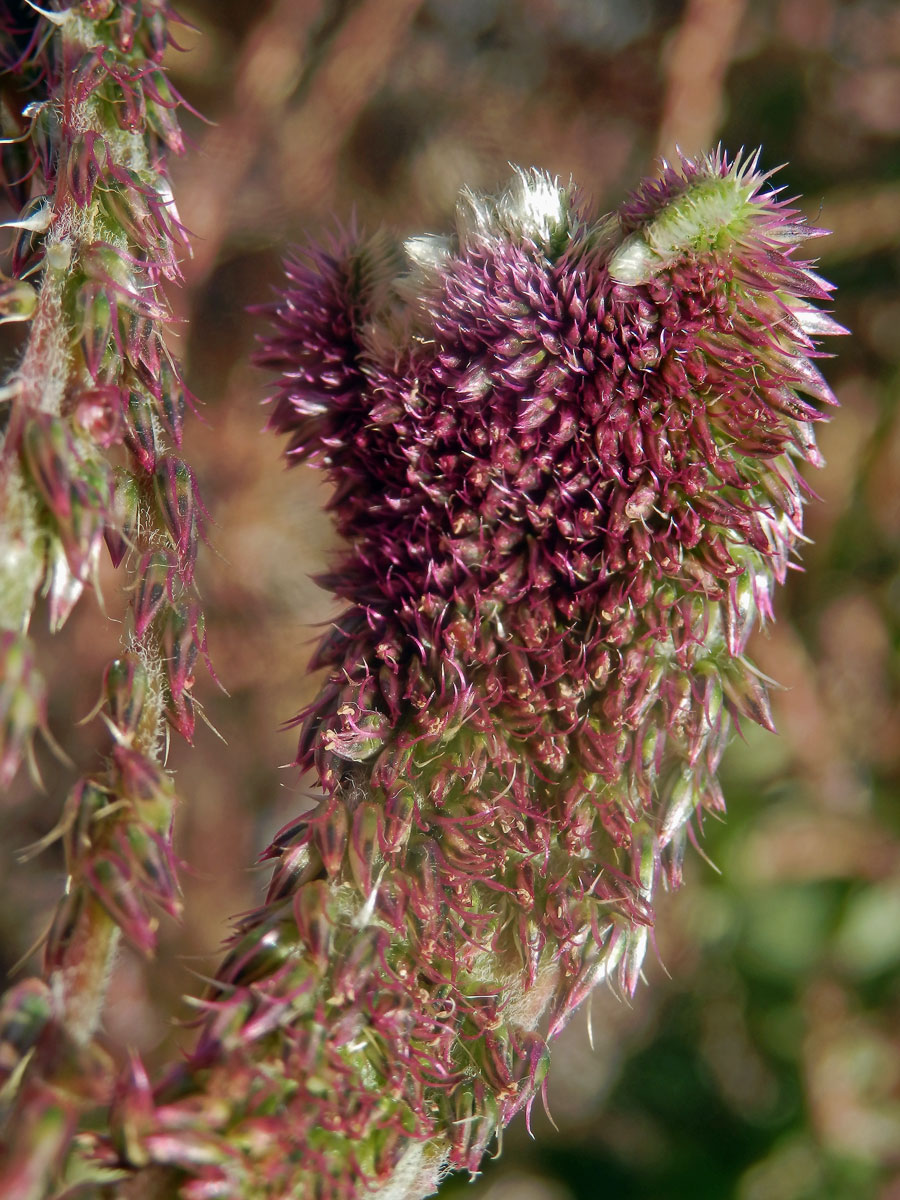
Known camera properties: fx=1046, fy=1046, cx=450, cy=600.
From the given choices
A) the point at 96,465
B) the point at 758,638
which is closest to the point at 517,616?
the point at 96,465

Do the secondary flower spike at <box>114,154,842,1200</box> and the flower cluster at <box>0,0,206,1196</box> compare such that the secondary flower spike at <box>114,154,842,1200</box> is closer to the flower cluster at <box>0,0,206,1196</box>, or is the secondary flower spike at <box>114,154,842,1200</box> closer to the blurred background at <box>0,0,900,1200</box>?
the flower cluster at <box>0,0,206,1196</box>

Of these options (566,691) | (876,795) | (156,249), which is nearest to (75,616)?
(156,249)

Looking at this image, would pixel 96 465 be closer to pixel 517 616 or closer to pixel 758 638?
pixel 517 616

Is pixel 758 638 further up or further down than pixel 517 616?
further up

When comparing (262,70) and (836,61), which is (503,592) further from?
(836,61)

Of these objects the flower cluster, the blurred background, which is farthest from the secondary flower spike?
the blurred background

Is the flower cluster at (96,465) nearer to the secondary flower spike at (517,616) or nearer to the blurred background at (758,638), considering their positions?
the secondary flower spike at (517,616)

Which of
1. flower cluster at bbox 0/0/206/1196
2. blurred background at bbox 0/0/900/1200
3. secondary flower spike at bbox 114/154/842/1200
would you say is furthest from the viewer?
blurred background at bbox 0/0/900/1200
